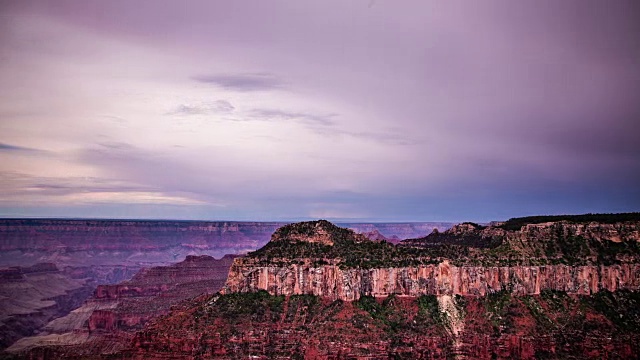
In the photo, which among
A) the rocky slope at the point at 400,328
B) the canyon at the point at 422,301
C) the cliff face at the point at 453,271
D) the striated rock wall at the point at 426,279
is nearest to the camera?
the rocky slope at the point at 400,328

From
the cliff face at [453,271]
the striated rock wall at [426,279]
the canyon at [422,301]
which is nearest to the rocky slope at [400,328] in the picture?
the canyon at [422,301]

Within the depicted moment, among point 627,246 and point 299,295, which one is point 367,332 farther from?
point 627,246

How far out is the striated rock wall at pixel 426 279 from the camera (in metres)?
120

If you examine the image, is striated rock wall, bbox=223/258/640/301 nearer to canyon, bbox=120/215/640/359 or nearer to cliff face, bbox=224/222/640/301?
cliff face, bbox=224/222/640/301

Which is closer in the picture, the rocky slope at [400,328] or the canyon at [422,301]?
the rocky slope at [400,328]

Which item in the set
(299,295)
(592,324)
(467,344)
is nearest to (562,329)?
(592,324)

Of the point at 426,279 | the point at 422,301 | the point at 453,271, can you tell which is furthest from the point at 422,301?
the point at 453,271

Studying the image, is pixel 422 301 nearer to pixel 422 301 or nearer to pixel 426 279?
pixel 422 301

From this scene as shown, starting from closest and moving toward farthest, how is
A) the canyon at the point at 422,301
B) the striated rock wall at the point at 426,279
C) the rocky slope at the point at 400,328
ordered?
the rocky slope at the point at 400,328 → the canyon at the point at 422,301 → the striated rock wall at the point at 426,279

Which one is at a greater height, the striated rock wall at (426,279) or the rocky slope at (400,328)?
the striated rock wall at (426,279)

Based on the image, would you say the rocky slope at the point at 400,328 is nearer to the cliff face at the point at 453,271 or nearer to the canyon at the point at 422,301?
the canyon at the point at 422,301

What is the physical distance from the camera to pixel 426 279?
398 ft

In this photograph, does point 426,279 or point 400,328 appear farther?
point 426,279

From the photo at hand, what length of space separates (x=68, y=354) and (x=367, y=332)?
6648 cm
